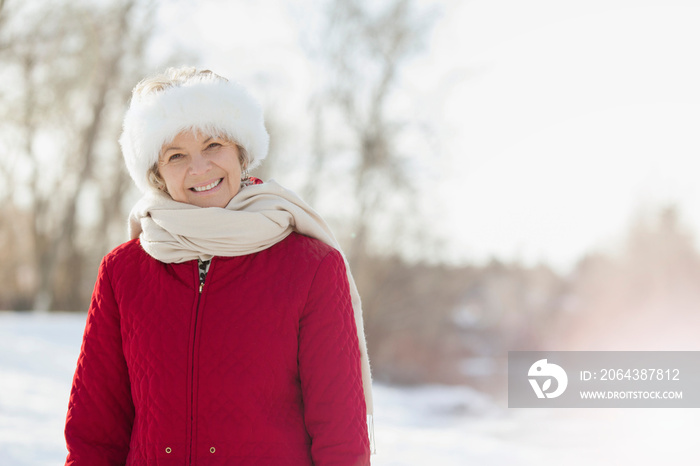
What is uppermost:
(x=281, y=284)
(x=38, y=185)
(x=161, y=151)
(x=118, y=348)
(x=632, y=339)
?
(x=38, y=185)

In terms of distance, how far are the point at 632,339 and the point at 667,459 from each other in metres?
15.5

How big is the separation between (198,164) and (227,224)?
18 centimetres

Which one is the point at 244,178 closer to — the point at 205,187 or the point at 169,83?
the point at 205,187

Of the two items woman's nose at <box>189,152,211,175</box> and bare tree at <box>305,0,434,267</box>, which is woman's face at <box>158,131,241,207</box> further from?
bare tree at <box>305,0,434,267</box>

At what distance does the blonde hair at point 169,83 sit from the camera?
1740 millimetres

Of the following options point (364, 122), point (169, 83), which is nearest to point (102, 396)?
point (169, 83)

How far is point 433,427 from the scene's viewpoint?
27.8ft

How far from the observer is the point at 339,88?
15.2 metres

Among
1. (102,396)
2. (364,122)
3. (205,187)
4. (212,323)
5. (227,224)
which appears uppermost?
(364,122)

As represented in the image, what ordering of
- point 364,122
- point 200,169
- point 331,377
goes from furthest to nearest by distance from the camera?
point 364,122 < point 200,169 < point 331,377

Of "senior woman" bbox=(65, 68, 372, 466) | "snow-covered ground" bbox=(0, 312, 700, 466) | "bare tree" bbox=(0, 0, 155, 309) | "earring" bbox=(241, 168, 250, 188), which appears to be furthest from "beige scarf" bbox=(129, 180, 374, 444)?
"bare tree" bbox=(0, 0, 155, 309)

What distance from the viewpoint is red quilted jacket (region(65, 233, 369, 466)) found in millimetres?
1516

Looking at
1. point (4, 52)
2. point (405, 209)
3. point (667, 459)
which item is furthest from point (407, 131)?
point (667, 459)

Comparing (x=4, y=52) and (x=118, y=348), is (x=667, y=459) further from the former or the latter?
(x=4, y=52)
